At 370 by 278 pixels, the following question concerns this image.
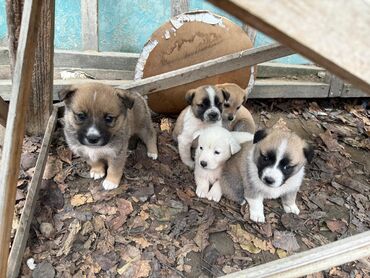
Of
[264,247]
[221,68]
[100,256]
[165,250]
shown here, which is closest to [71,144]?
[100,256]

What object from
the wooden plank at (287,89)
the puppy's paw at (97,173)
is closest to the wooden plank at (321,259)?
the puppy's paw at (97,173)

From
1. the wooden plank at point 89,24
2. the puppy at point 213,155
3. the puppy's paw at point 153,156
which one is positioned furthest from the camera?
the wooden plank at point 89,24

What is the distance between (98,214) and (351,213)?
7.16ft

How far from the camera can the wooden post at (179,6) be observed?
448cm

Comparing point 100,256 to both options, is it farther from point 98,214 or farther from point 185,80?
point 185,80

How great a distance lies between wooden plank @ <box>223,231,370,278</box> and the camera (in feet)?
5.33

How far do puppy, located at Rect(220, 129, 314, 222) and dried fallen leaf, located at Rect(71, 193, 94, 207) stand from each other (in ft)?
3.61

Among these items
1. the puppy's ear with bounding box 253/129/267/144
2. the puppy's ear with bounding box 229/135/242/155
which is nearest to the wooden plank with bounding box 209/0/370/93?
the puppy's ear with bounding box 253/129/267/144

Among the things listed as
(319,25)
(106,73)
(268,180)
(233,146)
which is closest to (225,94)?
(233,146)

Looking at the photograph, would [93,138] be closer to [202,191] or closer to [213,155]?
[213,155]

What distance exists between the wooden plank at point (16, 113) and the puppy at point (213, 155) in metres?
1.44

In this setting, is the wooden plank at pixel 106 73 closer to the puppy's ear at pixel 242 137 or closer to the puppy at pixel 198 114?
the puppy at pixel 198 114

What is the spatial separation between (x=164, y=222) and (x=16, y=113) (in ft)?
4.99

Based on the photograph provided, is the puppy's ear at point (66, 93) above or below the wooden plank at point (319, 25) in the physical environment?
below
